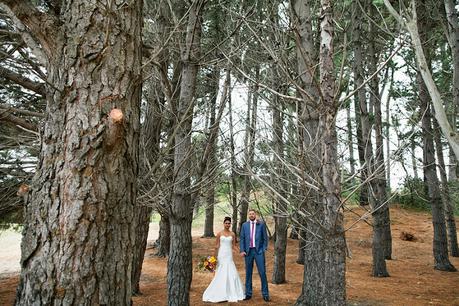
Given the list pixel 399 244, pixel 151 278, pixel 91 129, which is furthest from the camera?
pixel 399 244

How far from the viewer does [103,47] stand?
1819 mm

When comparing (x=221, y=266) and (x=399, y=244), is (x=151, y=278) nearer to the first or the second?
(x=221, y=266)

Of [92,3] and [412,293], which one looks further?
[412,293]

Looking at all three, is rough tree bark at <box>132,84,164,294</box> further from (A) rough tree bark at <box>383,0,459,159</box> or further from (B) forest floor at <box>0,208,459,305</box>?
(A) rough tree bark at <box>383,0,459,159</box>

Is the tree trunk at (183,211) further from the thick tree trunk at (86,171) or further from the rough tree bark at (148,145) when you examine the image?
the thick tree trunk at (86,171)

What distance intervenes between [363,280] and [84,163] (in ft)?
27.8

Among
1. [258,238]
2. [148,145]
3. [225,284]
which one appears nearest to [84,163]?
[148,145]

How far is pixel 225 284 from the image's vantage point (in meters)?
6.94

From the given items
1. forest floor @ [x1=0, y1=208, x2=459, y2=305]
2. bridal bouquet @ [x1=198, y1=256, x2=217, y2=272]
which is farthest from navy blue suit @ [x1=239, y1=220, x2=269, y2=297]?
bridal bouquet @ [x1=198, y1=256, x2=217, y2=272]

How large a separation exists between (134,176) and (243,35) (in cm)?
549

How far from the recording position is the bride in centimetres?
684

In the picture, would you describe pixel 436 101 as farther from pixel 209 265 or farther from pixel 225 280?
pixel 209 265

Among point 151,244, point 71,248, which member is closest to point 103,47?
point 71,248

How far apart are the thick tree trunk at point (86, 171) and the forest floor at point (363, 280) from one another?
499 cm
